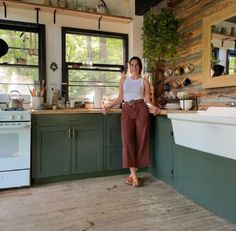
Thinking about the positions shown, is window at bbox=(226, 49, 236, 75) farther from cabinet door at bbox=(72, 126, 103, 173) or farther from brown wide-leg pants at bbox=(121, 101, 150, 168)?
cabinet door at bbox=(72, 126, 103, 173)

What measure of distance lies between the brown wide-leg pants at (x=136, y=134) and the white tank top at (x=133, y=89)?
0.28 feet

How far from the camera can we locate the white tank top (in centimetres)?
281

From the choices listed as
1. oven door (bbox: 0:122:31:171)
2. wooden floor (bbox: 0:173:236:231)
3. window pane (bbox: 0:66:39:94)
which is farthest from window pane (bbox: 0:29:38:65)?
wooden floor (bbox: 0:173:236:231)

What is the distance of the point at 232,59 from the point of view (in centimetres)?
235

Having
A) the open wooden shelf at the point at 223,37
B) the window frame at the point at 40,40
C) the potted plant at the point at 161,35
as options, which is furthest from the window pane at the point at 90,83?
the open wooden shelf at the point at 223,37

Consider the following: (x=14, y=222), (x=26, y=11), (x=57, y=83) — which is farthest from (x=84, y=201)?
(x=26, y=11)

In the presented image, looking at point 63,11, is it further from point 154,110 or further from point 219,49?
point 219,49

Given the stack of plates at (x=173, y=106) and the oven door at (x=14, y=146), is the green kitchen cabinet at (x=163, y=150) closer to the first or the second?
the stack of plates at (x=173, y=106)

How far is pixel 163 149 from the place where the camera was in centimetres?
283

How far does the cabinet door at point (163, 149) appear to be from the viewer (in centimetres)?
270

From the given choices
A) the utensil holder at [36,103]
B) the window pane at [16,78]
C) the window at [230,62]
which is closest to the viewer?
the window at [230,62]

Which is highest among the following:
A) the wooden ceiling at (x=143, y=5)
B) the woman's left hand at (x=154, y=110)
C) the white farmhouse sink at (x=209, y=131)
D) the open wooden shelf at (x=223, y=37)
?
the wooden ceiling at (x=143, y=5)

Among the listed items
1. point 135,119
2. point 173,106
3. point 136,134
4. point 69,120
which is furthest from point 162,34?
point 69,120

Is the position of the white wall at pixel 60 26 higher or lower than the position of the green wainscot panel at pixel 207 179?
higher
